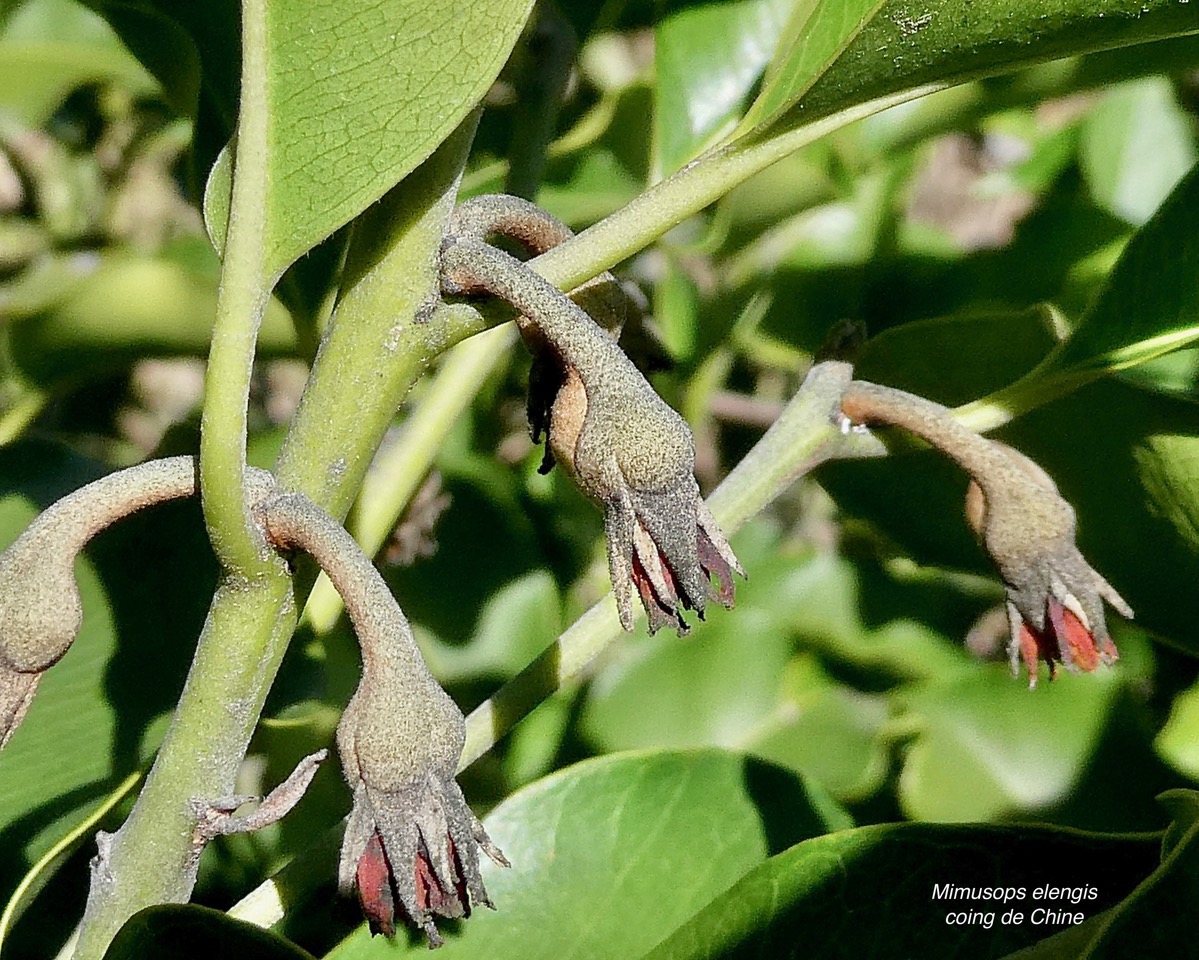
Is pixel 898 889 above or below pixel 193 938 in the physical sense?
below

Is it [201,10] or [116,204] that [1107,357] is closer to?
[201,10]

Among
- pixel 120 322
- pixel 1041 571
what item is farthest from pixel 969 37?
pixel 120 322

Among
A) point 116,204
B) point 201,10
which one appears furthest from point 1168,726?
point 116,204

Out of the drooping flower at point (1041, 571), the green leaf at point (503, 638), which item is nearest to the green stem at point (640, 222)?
the drooping flower at point (1041, 571)

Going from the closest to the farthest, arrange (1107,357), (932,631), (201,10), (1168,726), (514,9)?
1. (514,9)
2. (1107,357)
3. (201,10)
4. (1168,726)
5. (932,631)

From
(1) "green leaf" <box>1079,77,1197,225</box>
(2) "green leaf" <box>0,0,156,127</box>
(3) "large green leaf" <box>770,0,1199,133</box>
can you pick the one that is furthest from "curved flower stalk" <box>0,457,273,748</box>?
(1) "green leaf" <box>1079,77,1197,225</box>

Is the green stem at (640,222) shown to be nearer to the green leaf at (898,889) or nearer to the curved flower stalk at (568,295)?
the curved flower stalk at (568,295)

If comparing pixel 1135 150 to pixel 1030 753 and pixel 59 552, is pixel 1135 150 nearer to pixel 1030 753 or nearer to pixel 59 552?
pixel 1030 753
